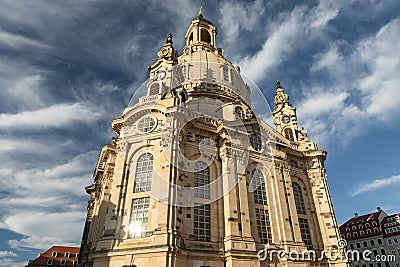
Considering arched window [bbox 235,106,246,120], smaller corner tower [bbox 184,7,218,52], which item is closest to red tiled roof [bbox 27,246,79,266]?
arched window [bbox 235,106,246,120]

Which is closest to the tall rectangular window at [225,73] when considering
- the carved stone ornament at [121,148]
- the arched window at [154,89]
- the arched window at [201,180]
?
the arched window at [154,89]

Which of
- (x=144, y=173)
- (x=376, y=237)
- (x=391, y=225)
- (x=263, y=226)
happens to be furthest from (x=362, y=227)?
(x=144, y=173)

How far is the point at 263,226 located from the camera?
29.8 metres

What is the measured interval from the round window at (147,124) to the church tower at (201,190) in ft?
0.41

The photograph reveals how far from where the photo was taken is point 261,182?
32.8 metres

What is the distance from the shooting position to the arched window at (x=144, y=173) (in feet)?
86.9

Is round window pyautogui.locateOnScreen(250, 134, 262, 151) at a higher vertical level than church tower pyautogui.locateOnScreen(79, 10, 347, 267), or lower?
higher

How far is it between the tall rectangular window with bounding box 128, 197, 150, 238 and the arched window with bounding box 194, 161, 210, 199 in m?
5.18

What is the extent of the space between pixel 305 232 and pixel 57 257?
50.7m

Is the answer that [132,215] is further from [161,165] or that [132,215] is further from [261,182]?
[261,182]

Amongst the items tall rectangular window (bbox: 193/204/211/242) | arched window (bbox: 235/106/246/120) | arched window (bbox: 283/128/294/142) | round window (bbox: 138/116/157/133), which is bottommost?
tall rectangular window (bbox: 193/204/211/242)

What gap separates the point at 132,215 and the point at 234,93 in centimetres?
2781

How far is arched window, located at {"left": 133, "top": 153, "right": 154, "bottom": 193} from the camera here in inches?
1043

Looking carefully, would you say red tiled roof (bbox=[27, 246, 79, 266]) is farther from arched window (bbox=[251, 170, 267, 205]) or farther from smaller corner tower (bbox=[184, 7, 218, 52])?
smaller corner tower (bbox=[184, 7, 218, 52])
